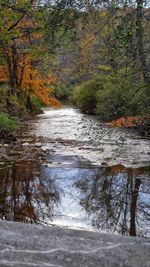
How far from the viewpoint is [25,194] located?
6.82m

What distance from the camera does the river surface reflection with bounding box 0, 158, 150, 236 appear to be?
18.4ft

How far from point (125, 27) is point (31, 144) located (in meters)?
6.37

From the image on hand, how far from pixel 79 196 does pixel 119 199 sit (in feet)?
2.13

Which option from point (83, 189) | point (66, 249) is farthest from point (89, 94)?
point (66, 249)

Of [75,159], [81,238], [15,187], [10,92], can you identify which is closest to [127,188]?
[15,187]

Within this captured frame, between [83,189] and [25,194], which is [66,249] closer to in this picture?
[25,194]

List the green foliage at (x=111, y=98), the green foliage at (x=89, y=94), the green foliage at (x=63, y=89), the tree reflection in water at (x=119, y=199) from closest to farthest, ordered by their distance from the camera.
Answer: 1. the tree reflection in water at (x=119, y=199)
2. the green foliage at (x=111, y=98)
3. the green foliage at (x=89, y=94)
4. the green foliage at (x=63, y=89)

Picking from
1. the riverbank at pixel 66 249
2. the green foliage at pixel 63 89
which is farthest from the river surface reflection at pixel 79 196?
the green foliage at pixel 63 89

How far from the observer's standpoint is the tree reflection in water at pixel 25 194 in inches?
230

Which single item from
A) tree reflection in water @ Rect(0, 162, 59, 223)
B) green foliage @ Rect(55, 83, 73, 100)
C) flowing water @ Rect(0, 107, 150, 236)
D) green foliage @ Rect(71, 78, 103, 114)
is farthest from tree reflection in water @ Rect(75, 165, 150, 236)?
green foliage @ Rect(55, 83, 73, 100)

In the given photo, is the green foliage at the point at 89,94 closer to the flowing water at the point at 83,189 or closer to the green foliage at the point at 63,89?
the green foliage at the point at 63,89

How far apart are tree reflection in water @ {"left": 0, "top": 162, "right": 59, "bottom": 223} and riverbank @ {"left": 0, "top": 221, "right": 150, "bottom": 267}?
4.79ft

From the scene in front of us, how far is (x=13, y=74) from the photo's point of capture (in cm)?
2173

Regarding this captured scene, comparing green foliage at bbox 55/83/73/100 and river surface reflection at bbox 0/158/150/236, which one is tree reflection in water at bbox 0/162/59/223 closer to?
river surface reflection at bbox 0/158/150/236
